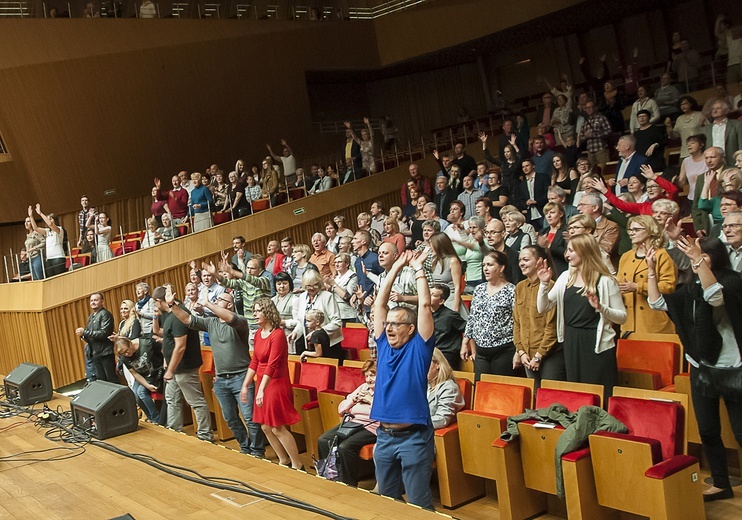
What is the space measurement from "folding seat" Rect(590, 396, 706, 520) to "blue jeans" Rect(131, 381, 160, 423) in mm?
3520

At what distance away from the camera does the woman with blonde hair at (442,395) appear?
376 centimetres

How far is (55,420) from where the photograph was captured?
4441 mm

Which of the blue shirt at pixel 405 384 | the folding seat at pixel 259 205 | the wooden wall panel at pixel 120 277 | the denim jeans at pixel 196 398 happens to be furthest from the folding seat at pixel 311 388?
the folding seat at pixel 259 205

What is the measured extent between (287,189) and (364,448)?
6.74 metres

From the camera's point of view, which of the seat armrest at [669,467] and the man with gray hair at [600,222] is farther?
the man with gray hair at [600,222]

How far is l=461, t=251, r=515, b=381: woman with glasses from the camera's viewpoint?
3.92 m

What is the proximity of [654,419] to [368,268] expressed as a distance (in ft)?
9.58

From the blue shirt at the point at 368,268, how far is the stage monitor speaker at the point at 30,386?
2.15m

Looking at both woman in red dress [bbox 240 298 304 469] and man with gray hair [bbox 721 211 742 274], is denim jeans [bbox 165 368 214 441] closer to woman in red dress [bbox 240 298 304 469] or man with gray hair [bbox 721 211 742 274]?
woman in red dress [bbox 240 298 304 469]

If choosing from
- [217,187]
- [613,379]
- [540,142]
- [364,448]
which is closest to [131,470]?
[364,448]

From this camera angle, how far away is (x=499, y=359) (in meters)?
3.97

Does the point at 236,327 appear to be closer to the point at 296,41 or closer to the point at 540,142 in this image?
the point at 540,142

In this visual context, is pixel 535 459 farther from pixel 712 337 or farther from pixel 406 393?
pixel 712 337

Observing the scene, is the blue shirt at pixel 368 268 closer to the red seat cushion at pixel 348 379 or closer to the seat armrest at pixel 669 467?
the red seat cushion at pixel 348 379
